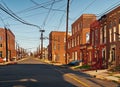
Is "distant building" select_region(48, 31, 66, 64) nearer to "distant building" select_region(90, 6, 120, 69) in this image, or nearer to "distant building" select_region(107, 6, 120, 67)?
"distant building" select_region(90, 6, 120, 69)

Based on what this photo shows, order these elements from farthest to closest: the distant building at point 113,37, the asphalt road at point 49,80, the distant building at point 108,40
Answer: the distant building at point 108,40 → the distant building at point 113,37 → the asphalt road at point 49,80

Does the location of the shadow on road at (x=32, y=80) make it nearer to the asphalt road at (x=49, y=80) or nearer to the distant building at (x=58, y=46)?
the asphalt road at (x=49, y=80)

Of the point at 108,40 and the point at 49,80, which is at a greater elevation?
the point at 108,40

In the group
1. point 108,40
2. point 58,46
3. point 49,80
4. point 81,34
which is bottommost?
point 49,80

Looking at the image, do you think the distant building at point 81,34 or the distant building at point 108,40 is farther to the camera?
the distant building at point 81,34

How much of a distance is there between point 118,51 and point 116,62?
1.48 m

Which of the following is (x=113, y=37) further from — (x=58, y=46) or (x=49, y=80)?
(x=58, y=46)

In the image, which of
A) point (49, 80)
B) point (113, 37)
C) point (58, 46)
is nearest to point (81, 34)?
point (113, 37)

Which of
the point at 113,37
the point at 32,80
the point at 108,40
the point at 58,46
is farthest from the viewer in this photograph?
the point at 58,46

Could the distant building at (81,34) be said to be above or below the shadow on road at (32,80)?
above

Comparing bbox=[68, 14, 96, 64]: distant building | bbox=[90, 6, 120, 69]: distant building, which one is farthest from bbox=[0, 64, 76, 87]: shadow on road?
bbox=[68, 14, 96, 64]: distant building

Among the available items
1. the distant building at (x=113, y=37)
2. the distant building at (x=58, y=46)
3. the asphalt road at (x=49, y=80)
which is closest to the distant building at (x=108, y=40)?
the distant building at (x=113, y=37)

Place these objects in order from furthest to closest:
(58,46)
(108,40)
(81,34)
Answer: (58,46), (81,34), (108,40)

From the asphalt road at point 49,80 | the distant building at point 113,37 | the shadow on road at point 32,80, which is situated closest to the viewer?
the shadow on road at point 32,80
